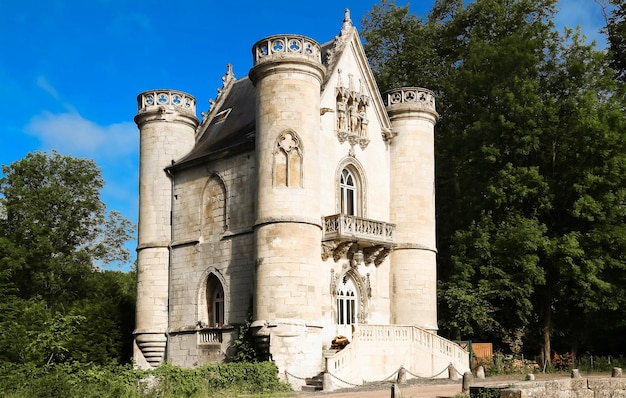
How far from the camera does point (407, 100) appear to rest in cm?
2956

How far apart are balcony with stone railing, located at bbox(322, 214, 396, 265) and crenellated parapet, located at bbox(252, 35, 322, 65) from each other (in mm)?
5303

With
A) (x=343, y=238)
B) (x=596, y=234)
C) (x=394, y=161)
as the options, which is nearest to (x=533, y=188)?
(x=596, y=234)

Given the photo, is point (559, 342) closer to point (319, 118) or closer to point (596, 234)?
point (596, 234)

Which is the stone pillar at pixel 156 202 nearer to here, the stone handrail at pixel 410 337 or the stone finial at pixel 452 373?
the stone handrail at pixel 410 337

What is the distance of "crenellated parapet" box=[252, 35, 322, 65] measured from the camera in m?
24.6

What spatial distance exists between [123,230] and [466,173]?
21.2 meters

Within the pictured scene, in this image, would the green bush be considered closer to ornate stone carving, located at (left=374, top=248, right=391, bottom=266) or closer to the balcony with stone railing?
the balcony with stone railing

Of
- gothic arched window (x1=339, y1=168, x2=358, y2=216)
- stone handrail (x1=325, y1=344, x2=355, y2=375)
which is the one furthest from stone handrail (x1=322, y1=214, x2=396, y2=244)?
stone handrail (x1=325, y1=344, x2=355, y2=375)

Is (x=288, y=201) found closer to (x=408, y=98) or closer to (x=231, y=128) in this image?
(x=231, y=128)

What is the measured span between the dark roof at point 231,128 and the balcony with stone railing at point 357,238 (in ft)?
13.0

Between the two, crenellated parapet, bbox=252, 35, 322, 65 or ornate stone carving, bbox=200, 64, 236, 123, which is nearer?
crenellated parapet, bbox=252, 35, 322, 65

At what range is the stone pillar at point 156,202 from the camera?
91.7 ft

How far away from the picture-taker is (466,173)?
34.4m

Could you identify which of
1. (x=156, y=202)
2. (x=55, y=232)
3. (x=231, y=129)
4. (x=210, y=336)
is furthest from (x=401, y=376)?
(x=55, y=232)
